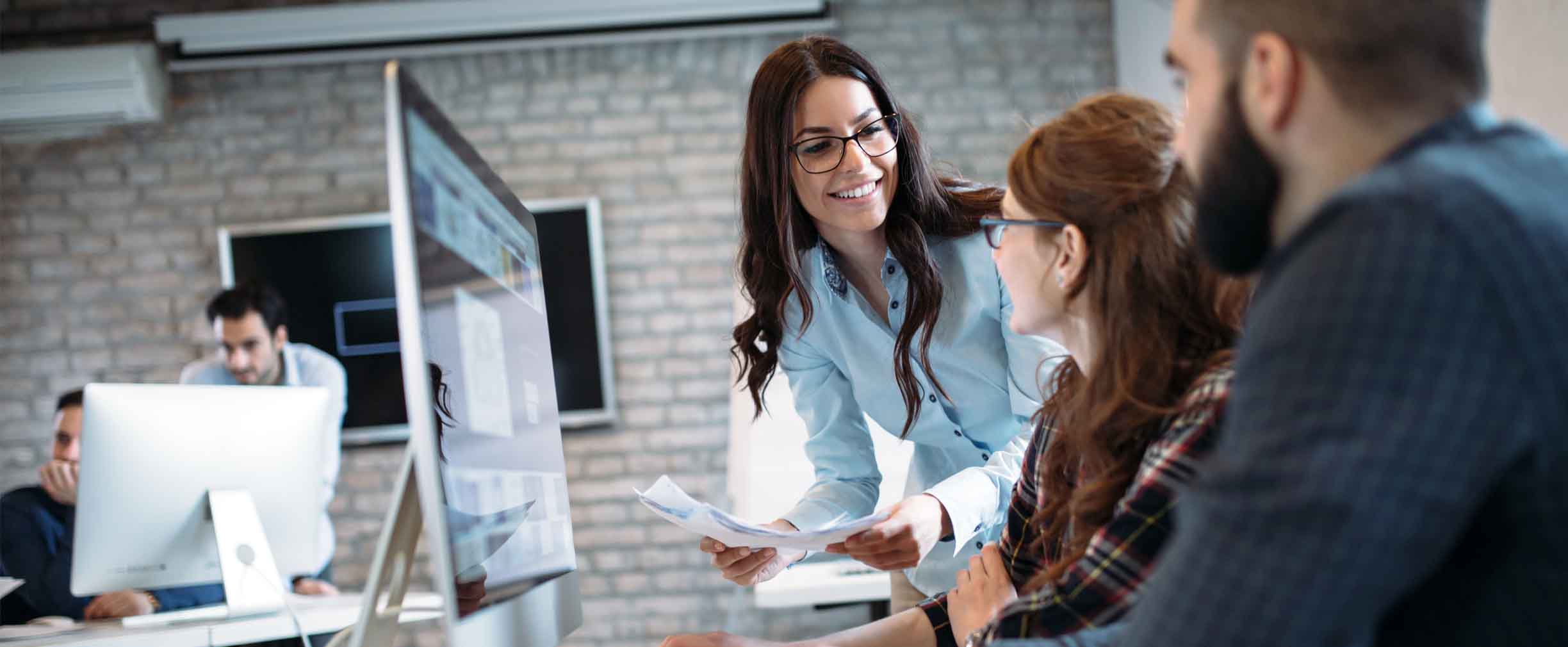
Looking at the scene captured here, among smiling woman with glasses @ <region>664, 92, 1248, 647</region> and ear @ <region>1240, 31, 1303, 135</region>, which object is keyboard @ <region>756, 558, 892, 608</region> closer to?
smiling woman with glasses @ <region>664, 92, 1248, 647</region>

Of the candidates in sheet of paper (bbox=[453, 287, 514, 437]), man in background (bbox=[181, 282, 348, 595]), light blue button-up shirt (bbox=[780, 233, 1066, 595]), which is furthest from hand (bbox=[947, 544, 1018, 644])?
man in background (bbox=[181, 282, 348, 595])

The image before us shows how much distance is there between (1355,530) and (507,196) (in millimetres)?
988

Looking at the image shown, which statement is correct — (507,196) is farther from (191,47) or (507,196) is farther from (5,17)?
(5,17)

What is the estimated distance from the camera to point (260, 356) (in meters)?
3.84

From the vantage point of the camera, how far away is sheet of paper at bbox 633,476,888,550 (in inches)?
46.1

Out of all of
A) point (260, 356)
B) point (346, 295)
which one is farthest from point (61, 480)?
point (346, 295)

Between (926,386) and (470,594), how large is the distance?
36.7 inches

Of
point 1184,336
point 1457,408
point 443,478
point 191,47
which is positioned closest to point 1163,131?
point 1184,336

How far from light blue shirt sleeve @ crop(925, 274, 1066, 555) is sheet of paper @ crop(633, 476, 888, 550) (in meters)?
0.22

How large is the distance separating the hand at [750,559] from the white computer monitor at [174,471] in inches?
42.9

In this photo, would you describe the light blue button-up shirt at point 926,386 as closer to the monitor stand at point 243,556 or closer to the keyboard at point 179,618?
the monitor stand at point 243,556

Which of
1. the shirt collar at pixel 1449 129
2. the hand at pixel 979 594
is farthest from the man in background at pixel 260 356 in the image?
the shirt collar at pixel 1449 129

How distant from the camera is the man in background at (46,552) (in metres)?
2.74

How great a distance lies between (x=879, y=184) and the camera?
1667 mm
